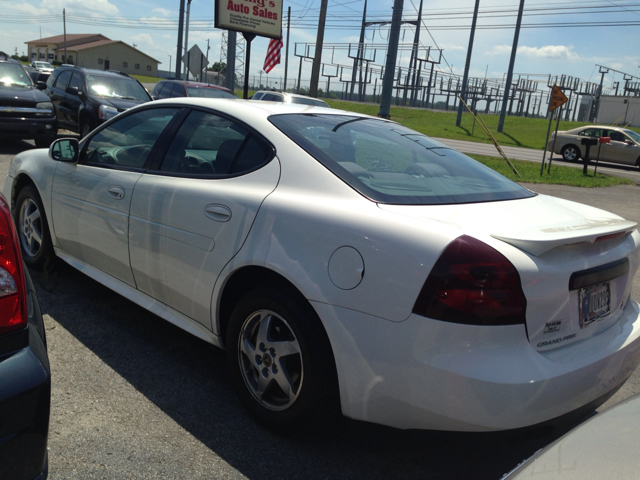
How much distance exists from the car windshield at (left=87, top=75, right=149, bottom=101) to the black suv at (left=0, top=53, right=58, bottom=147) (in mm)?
1162

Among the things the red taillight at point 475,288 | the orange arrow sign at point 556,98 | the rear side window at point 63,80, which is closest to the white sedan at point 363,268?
the red taillight at point 475,288

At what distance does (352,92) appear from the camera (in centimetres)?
5947

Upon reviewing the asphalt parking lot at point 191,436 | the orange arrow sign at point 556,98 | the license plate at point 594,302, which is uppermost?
the orange arrow sign at point 556,98

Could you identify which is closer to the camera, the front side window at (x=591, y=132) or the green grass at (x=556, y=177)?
the green grass at (x=556, y=177)

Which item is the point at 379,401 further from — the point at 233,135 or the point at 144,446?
the point at 233,135

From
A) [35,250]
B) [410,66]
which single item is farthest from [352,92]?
[35,250]

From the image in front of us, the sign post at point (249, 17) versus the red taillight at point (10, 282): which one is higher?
the sign post at point (249, 17)

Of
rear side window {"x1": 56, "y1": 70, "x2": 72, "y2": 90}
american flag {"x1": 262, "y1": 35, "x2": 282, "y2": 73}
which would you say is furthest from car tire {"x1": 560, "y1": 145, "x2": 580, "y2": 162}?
rear side window {"x1": 56, "y1": 70, "x2": 72, "y2": 90}

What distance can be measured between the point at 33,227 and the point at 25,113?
8.03 metres

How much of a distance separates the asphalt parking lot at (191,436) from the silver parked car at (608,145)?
2102cm

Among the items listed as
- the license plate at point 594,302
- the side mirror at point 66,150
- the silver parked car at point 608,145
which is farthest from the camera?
the silver parked car at point 608,145

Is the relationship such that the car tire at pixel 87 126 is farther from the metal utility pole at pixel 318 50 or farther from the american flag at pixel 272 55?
the metal utility pole at pixel 318 50

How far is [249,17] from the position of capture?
13.0 m

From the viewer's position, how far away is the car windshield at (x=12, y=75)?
39.7 ft
